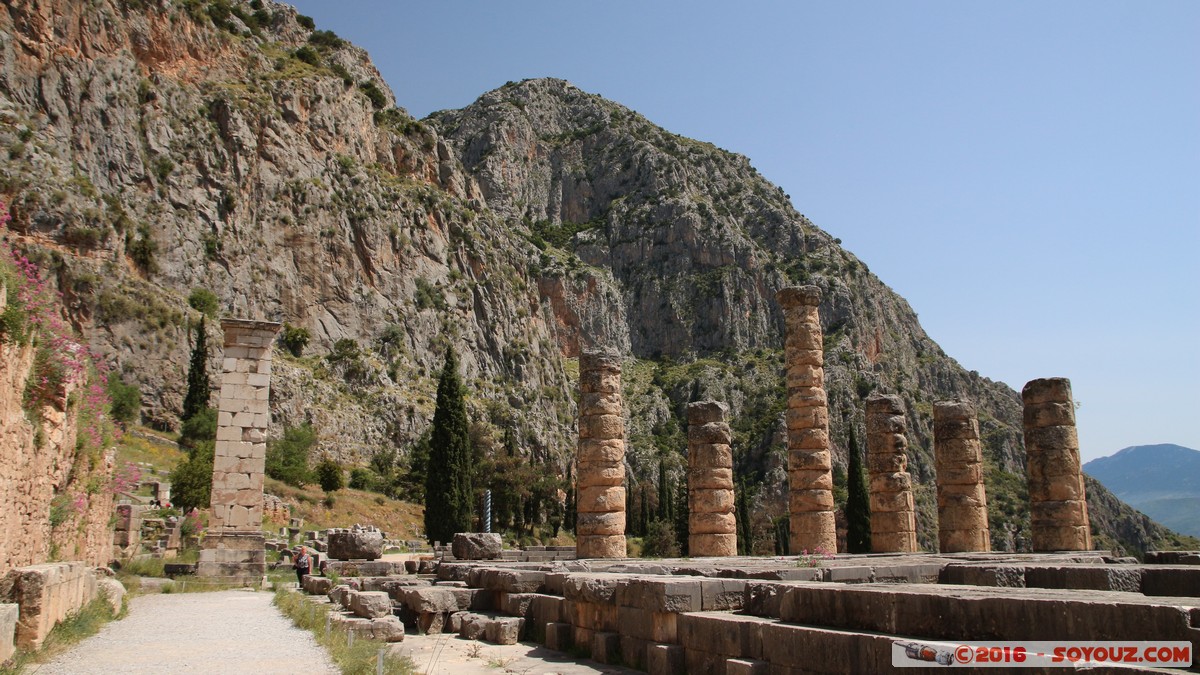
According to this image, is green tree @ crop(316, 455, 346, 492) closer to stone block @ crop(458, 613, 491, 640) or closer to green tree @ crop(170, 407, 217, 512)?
green tree @ crop(170, 407, 217, 512)

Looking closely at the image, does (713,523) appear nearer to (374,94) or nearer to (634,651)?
(634,651)

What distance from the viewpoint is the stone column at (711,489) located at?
19891 mm

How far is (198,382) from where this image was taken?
1772 inches

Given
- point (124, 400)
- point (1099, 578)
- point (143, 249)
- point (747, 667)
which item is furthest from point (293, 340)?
point (1099, 578)

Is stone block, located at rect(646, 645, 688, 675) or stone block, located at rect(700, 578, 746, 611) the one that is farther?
stone block, located at rect(700, 578, 746, 611)

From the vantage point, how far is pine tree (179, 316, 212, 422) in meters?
44.2

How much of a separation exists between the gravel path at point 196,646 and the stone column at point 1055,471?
15.8 meters

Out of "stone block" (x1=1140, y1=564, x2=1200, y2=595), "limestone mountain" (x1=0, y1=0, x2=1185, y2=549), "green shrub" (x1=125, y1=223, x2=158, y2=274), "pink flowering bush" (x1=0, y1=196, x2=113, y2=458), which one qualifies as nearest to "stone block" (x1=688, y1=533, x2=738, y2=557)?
"pink flowering bush" (x1=0, y1=196, x2=113, y2=458)

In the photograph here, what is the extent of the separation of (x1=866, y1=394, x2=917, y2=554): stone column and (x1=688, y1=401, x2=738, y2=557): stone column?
3710 mm

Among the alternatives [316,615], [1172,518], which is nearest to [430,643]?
[316,615]

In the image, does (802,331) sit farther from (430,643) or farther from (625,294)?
(625,294)

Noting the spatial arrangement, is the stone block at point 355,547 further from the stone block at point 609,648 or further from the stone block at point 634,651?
the stone block at point 634,651

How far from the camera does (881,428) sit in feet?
69.7

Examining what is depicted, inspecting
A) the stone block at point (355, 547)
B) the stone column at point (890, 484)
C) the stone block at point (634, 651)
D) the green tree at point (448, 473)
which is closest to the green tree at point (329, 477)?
the green tree at point (448, 473)
